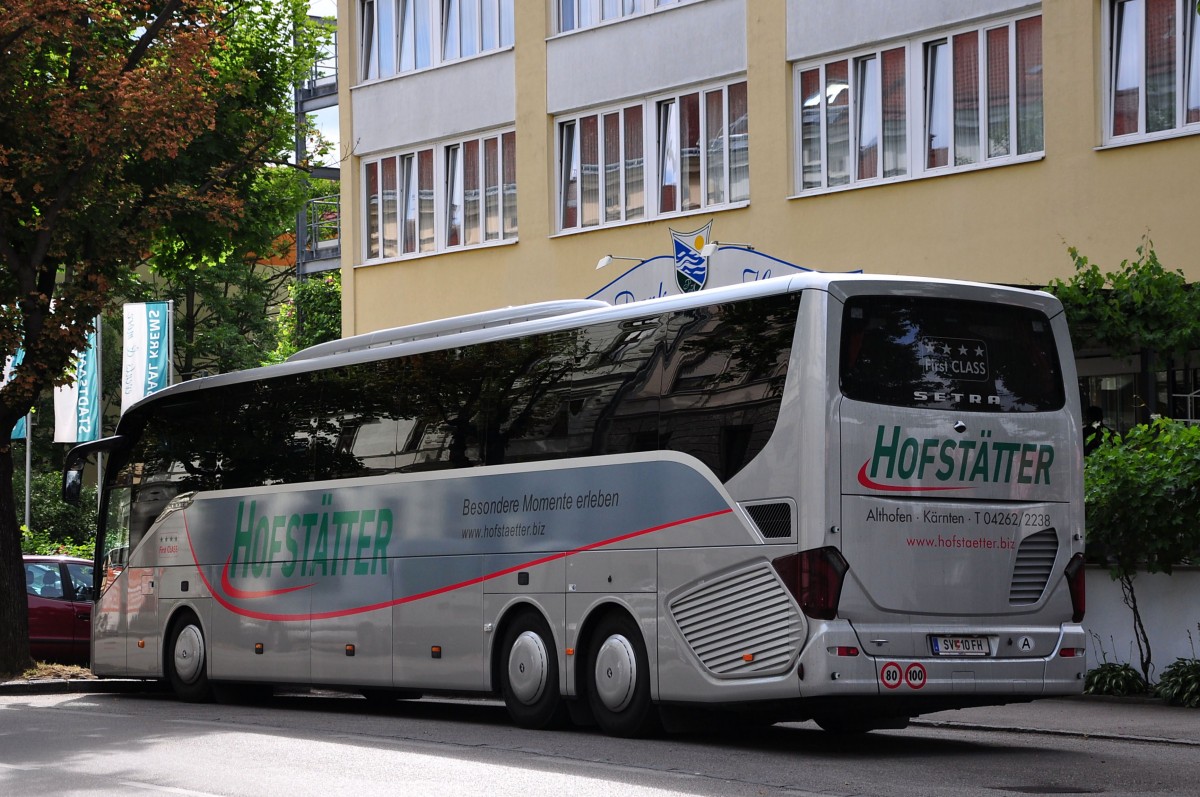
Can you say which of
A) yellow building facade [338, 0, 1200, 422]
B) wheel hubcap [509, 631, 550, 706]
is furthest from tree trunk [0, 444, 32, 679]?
wheel hubcap [509, 631, 550, 706]

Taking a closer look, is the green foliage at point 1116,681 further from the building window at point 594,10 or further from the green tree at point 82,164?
the building window at point 594,10

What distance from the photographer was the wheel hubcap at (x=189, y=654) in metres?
20.5

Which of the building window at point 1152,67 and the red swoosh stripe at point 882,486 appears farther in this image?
the building window at point 1152,67

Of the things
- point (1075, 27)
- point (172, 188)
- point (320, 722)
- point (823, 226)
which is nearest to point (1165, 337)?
point (1075, 27)

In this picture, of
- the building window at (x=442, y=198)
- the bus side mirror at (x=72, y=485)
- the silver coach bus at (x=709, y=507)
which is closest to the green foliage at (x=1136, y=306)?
the silver coach bus at (x=709, y=507)

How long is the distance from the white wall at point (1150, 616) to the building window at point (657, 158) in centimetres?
957

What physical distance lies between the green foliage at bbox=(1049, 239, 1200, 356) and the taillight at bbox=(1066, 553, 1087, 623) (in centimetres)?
628

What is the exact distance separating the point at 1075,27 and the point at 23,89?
12784 mm

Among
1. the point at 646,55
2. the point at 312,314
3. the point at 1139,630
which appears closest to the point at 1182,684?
the point at 1139,630

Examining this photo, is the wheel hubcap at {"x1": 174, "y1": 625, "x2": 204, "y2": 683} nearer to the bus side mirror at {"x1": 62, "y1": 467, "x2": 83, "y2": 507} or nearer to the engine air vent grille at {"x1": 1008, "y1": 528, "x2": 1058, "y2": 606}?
the bus side mirror at {"x1": 62, "y1": 467, "x2": 83, "y2": 507}

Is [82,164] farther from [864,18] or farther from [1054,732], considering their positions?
[1054,732]

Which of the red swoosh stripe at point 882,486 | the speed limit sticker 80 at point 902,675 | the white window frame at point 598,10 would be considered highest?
the white window frame at point 598,10

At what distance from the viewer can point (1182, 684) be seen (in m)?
16.8

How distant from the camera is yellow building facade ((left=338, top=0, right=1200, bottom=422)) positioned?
21938mm
